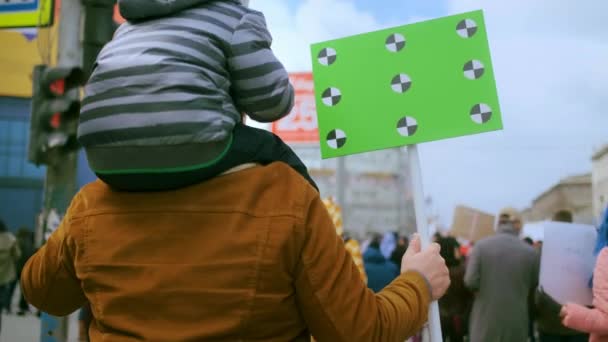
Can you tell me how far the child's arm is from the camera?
3258mm

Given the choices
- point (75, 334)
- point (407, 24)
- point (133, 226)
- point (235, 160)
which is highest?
point (407, 24)

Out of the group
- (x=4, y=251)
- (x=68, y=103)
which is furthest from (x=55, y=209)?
(x=4, y=251)

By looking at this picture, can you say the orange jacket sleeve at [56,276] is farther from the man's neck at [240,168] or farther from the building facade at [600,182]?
the building facade at [600,182]

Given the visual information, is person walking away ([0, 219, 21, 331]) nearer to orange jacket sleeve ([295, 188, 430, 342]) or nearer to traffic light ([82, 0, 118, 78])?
traffic light ([82, 0, 118, 78])

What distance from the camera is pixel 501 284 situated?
266 inches

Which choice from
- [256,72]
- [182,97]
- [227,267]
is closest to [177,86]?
[182,97]

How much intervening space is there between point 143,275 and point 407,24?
51.8 inches

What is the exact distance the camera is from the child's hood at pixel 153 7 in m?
1.53

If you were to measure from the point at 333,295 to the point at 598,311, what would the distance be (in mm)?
2254

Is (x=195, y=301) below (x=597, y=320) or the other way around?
the other way around

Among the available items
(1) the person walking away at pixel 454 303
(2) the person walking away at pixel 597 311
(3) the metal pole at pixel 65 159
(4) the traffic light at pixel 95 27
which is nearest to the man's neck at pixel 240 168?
(2) the person walking away at pixel 597 311

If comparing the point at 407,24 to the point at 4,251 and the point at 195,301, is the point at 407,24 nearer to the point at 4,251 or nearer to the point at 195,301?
the point at 195,301

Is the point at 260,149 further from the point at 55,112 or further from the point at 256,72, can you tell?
the point at 55,112

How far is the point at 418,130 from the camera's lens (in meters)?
2.29
